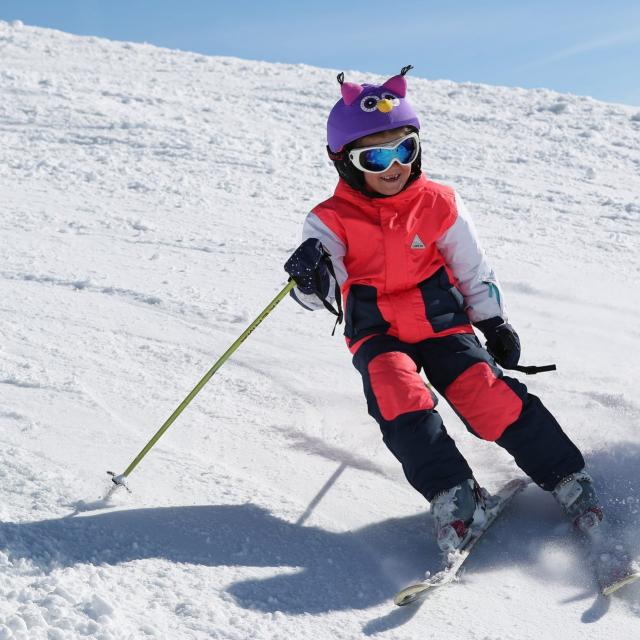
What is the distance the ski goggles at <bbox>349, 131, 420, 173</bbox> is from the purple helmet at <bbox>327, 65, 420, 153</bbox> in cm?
6

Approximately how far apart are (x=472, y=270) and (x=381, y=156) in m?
0.59

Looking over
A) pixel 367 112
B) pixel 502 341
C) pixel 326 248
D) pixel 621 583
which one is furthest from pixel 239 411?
pixel 621 583

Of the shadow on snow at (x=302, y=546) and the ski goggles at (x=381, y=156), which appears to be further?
the ski goggles at (x=381, y=156)

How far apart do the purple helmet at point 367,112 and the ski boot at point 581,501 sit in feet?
4.62

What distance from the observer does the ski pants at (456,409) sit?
255 centimetres

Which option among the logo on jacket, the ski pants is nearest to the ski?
the ski pants

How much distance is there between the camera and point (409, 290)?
301cm

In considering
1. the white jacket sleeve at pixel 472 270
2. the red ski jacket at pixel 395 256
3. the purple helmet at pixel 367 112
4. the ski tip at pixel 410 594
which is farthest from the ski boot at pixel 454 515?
the purple helmet at pixel 367 112

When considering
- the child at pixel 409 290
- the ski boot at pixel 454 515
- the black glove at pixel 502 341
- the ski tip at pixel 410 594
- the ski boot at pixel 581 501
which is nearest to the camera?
the ski tip at pixel 410 594

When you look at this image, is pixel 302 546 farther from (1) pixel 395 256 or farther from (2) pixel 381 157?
(2) pixel 381 157

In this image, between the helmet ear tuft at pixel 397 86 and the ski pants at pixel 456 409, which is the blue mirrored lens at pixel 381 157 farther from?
the ski pants at pixel 456 409

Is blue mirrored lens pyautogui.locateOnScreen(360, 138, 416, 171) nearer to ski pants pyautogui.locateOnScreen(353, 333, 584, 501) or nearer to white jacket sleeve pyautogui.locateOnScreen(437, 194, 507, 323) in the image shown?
white jacket sleeve pyautogui.locateOnScreen(437, 194, 507, 323)

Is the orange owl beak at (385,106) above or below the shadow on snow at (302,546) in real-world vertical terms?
above

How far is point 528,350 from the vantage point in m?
4.32
